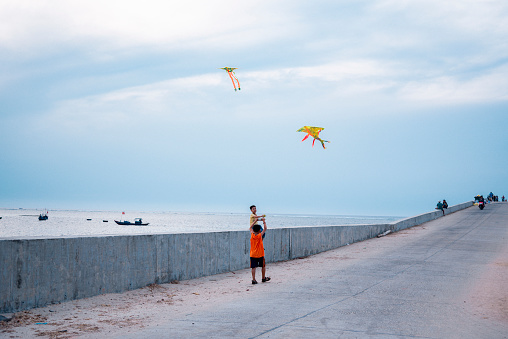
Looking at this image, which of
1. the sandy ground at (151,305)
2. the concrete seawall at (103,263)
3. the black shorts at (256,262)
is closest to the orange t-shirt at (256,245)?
the black shorts at (256,262)

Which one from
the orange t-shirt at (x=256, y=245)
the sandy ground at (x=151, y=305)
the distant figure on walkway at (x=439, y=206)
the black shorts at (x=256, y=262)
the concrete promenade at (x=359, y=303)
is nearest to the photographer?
the concrete promenade at (x=359, y=303)

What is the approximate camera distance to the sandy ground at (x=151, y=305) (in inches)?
327

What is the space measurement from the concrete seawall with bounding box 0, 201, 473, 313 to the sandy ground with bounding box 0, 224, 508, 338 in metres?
0.23

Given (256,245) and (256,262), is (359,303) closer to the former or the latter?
(256,262)

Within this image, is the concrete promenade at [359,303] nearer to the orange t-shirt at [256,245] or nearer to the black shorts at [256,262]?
the black shorts at [256,262]

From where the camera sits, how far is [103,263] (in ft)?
36.7

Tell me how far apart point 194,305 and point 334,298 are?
9.17 ft

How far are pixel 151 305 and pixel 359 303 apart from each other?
157 inches

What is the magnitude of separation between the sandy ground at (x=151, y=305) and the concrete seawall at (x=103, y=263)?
0.23m

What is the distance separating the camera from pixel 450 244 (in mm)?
24547

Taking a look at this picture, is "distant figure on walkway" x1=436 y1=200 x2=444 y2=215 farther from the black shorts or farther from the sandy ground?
the black shorts

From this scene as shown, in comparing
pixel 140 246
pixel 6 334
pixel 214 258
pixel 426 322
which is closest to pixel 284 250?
pixel 214 258

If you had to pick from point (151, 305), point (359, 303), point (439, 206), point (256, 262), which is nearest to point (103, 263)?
point (151, 305)

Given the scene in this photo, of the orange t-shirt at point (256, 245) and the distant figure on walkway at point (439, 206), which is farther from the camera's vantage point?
the distant figure on walkway at point (439, 206)
